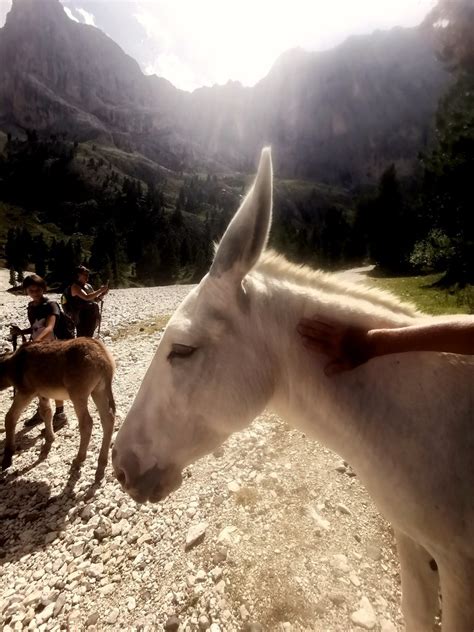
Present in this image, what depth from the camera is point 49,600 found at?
4.09 meters

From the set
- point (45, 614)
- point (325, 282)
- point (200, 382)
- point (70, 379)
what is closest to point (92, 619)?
point (45, 614)

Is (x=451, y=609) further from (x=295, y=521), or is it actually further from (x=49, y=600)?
(x=49, y=600)

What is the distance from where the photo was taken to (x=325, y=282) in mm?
2607

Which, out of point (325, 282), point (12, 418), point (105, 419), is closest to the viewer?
point (325, 282)

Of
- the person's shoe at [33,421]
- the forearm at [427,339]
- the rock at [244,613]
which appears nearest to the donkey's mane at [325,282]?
the forearm at [427,339]

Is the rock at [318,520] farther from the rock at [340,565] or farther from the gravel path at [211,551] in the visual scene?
the rock at [340,565]

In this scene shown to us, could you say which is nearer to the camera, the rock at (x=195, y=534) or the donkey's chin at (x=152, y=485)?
the donkey's chin at (x=152, y=485)

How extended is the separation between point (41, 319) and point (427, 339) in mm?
9191

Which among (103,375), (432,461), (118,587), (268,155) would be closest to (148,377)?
(268,155)

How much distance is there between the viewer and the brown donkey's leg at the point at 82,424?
22.2 feet

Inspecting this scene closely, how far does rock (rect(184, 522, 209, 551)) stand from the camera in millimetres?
4598

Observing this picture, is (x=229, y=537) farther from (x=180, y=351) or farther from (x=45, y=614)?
(x=180, y=351)

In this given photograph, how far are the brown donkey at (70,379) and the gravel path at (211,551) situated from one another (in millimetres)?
727

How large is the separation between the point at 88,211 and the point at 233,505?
18573cm
